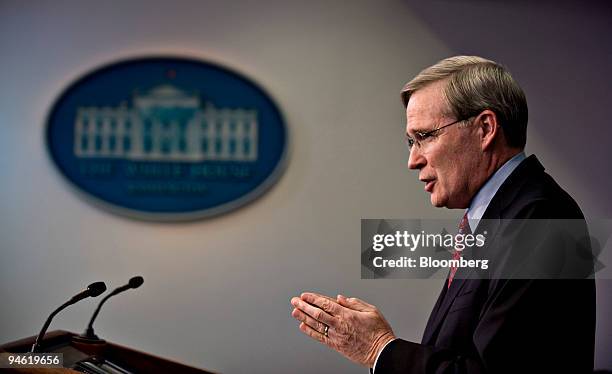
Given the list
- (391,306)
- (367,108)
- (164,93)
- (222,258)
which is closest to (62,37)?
(164,93)

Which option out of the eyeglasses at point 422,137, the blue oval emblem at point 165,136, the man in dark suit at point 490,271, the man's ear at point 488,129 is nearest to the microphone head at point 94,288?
the man in dark suit at point 490,271

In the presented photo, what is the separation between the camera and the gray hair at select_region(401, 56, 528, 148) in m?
1.11

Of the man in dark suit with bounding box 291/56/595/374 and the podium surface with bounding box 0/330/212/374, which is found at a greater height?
the man in dark suit with bounding box 291/56/595/374

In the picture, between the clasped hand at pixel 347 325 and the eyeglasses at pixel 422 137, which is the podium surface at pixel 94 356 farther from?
the eyeglasses at pixel 422 137

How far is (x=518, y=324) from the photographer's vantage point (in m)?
0.89

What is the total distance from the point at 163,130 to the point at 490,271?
165cm

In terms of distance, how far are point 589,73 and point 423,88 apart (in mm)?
1350

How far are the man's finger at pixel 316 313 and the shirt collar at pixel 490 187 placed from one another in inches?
13.7

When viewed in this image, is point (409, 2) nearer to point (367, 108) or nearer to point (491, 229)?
point (367, 108)

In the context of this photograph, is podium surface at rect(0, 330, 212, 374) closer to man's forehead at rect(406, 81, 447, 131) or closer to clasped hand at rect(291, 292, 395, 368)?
clasped hand at rect(291, 292, 395, 368)

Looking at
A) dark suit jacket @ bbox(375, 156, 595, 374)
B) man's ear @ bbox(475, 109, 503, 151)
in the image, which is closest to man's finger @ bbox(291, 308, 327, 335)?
dark suit jacket @ bbox(375, 156, 595, 374)

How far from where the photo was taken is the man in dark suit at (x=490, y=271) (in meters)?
0.90

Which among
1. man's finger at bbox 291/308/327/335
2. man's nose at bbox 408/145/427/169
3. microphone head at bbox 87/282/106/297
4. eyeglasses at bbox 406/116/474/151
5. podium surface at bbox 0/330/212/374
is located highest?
eyeglasses at bbox 406/116/474/151

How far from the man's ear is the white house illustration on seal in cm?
128
